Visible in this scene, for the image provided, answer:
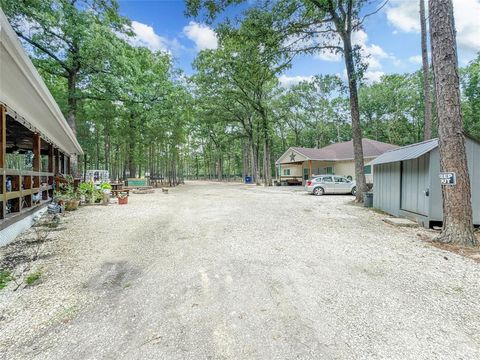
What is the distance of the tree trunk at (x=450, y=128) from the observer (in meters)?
4.79

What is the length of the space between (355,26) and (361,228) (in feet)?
32.3

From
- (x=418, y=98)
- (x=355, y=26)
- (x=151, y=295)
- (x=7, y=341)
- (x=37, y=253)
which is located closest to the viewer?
(x=7, y=341)

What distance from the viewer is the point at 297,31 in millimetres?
11805

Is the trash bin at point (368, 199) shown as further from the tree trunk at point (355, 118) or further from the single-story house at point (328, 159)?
the single-story house at point (328, 159)

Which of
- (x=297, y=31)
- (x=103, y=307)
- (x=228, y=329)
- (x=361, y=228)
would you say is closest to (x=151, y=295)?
(x=103, y=307)

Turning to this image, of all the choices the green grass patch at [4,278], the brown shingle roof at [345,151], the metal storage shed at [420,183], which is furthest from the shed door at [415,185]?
the brown shingle roof at [345,151]

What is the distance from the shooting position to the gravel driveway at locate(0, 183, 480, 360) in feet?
6.47

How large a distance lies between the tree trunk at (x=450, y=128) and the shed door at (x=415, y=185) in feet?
4.66

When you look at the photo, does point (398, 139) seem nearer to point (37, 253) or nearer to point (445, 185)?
point (445, 185)

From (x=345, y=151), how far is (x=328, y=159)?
6.75 ft

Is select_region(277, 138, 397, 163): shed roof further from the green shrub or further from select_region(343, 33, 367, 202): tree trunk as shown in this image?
the green shrub

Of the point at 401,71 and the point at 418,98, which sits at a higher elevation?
the point at 401,71

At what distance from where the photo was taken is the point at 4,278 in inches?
126

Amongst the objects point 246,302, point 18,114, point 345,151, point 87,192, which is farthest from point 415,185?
point 345,151
